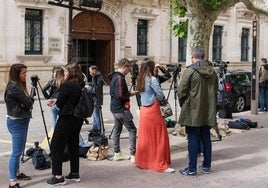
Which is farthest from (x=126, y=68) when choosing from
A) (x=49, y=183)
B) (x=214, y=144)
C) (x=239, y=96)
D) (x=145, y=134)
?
(x=239, y=96)

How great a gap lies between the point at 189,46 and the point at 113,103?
356 centimetres

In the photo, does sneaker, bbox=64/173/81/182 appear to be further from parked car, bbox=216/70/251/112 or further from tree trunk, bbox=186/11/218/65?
parked car, bbox=216/70/251/112

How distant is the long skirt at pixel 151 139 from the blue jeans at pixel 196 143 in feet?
1.65

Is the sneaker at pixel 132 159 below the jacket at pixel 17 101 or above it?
below

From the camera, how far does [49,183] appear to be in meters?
6.65

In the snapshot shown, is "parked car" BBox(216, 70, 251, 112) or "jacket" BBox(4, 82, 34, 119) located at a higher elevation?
"jacket" BBox(4, 82, 34, 119)

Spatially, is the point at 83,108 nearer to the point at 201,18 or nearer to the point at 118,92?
the point at 118,92

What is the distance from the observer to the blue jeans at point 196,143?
723 centimetres

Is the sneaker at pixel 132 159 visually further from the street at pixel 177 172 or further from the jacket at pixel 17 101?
the jacket at pixel 17 101

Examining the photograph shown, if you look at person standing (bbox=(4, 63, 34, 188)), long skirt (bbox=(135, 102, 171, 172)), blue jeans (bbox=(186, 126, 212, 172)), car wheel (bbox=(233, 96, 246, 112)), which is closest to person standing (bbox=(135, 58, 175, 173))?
long skirt (bbox=(135, 102, 171, 172))

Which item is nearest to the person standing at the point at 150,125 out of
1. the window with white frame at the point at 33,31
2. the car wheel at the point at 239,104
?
the car wheel at the point at 239,104

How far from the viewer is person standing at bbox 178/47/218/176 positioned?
281 inches

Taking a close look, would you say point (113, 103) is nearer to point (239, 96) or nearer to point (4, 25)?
point (239, 96)

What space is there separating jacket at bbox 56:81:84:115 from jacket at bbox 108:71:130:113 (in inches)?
51.4
